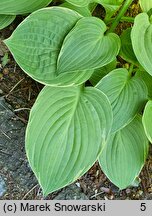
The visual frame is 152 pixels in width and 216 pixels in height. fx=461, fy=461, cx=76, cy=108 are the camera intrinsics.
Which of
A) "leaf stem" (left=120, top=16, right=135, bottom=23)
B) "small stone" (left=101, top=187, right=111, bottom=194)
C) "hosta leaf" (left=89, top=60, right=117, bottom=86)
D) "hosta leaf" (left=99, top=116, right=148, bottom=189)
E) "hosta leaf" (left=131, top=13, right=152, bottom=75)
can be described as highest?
"hosta leaf" (left=131, top=13, right=152, bottom=75)

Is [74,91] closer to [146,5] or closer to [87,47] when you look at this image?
[87,47]

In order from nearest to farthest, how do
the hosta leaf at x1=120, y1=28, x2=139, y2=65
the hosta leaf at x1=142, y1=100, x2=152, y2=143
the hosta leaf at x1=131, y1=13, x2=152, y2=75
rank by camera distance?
the hosta leaf at x1=131, y1=13, x2=152, y2=75, the hosta leaf at x1=142, y1=100, x2=152, y2=143, the hosta leaf at x1=120, y1=28, x2=139, y2=65

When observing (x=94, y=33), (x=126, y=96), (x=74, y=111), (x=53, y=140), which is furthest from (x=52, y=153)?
(x=94, y=33)

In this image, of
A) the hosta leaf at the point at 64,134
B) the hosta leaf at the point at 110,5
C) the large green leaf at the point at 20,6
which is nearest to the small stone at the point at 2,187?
the hosta leaf at the point at 64,134

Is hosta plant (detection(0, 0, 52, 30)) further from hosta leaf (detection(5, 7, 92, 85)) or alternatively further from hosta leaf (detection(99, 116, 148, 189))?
hosta leaf (detection(99, 116, 148, 189))

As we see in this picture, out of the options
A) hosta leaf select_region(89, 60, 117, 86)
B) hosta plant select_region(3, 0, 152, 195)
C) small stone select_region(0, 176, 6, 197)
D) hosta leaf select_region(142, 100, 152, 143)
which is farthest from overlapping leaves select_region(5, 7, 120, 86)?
small stone select_region(0, 176, 6, 197)

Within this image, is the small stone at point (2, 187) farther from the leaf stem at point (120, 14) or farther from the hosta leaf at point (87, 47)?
the leaf stem at point (120, 14)

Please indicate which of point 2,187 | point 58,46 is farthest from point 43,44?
point 2,187
